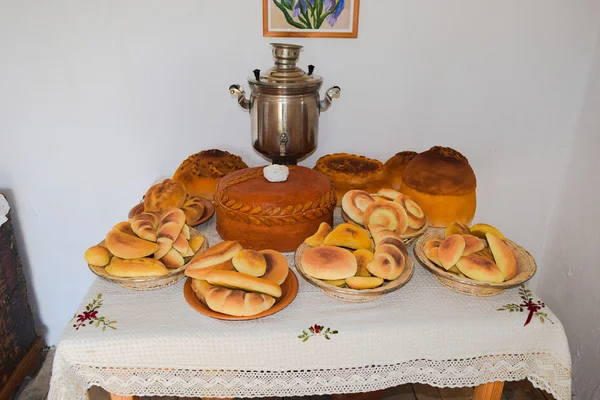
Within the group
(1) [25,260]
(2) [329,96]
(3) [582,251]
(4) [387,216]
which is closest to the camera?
(4) [387,216]

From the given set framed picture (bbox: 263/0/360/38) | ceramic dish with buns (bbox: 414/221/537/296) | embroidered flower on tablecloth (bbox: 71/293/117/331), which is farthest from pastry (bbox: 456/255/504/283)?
framed picture (bbox: 263/0/360/38)

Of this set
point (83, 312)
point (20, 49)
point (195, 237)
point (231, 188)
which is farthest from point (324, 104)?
point (20, 49)

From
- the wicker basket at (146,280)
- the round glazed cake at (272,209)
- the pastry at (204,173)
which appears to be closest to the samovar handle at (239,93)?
the pastry at (204,173)

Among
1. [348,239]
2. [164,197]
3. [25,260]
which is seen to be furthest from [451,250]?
[25,260]

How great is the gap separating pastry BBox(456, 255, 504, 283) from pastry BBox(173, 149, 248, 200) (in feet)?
2.28

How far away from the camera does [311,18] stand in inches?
56.4

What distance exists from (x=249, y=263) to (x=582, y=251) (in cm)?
118

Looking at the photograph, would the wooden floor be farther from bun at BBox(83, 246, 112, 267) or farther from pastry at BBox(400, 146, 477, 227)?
bun at BBox(83, 246, 112, 267)

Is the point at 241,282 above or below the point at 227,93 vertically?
below

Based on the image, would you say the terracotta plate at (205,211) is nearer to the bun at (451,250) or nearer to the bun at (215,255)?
the bun at (215,255)

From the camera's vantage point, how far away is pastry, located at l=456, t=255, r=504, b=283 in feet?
3.06

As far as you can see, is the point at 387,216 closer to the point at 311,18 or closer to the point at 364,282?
the point at 364,282

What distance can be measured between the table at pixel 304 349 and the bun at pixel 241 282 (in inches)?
2.4

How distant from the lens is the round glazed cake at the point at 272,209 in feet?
3.50
